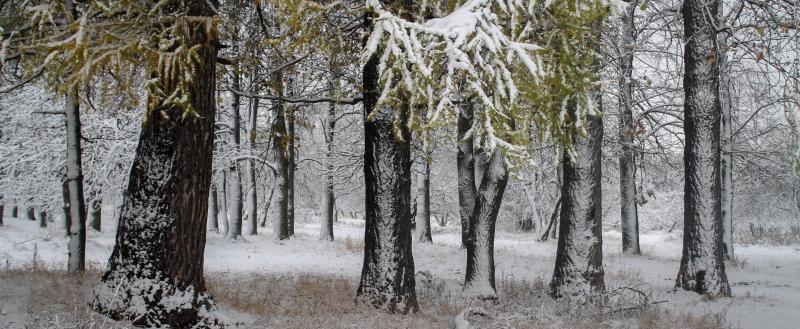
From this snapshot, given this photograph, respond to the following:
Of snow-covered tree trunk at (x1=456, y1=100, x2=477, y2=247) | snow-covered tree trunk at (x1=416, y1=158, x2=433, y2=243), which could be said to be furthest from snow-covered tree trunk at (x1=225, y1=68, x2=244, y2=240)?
snow-covered tree trunk at (x1=456, y1=100, x2=477, y2=247)

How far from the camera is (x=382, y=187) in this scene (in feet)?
22.0

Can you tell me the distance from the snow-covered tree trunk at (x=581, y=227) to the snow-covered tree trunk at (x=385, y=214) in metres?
2.98

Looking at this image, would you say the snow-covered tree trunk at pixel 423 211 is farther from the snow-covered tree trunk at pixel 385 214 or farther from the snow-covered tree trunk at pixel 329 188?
the snow-covered tree trunk at pixel 385 214

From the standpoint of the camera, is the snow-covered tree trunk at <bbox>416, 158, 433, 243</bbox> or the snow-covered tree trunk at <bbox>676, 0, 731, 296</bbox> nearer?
the snow-covered tree trunk at <bbox>676, 0, 731, 296</bbox>

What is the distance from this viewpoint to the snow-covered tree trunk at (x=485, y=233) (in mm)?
8422

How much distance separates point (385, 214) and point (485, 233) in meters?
2.50

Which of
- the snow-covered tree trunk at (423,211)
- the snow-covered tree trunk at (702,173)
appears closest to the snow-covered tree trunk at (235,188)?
the snow-covered tree trunk at (423,211)

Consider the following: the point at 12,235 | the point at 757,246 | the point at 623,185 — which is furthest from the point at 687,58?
the point at 12,235

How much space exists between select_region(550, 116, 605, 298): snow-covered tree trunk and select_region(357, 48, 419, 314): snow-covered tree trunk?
9.77 ft

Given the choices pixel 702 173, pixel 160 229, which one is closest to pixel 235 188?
pixel 160 229

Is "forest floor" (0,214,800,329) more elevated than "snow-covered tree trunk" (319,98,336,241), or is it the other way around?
"snow-covered tree trunk" (319,98,336,241)

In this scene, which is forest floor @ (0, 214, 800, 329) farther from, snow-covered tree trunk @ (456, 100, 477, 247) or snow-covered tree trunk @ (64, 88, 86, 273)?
snow-covered tree trunk @ (456, 100, 477, 247)

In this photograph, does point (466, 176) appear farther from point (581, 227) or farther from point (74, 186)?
point (74, 186)

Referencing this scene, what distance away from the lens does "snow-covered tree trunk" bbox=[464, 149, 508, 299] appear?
27.6ft
